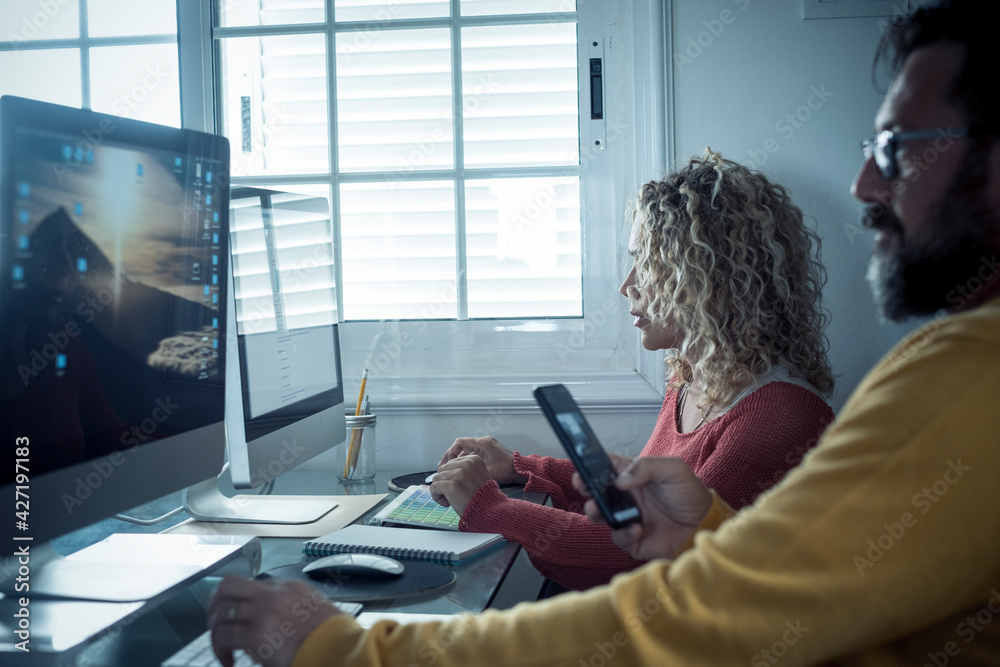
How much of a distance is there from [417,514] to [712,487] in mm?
444

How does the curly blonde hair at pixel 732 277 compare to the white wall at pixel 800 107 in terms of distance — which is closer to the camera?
the curly blonde hair at pixel 732 277

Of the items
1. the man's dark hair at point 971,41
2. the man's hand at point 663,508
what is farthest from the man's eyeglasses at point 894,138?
the man's hand at point 663,508

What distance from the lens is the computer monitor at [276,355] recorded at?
3.76 ft

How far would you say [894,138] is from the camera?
2.14ft

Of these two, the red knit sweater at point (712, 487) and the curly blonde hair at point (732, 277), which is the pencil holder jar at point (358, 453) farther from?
the curly blonde hair at point (732, 277)

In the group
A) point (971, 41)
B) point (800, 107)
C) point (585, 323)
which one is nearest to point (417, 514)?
point (585, 323)

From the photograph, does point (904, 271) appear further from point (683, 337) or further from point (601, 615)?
point (683, 337)

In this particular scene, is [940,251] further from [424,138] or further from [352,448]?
[424,138]

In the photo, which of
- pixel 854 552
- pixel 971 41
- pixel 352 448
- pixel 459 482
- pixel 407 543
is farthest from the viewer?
pixel 352 448

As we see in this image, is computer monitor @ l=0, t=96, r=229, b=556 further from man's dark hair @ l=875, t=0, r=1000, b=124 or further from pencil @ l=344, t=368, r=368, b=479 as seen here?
man's dark hair @ l=875, t=0, r=1000, b=124

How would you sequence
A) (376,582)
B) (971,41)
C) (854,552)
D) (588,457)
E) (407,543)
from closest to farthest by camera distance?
(854,552) < (971,41) < (588,457) < (376,582) < (407,543)

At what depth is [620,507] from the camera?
76cm

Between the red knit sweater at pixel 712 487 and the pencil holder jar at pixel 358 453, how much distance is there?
459 millimetres

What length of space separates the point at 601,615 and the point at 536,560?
0.58 meters
